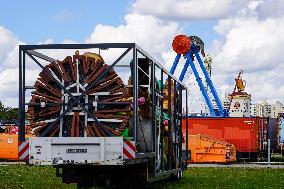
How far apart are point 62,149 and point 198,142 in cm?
2228

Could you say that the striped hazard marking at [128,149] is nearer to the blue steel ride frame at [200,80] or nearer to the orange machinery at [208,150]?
the orange machinery at [208,150]

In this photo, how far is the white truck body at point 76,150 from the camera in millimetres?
13219

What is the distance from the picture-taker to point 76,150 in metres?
13.5

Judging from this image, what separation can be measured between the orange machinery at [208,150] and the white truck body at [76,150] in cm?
2193

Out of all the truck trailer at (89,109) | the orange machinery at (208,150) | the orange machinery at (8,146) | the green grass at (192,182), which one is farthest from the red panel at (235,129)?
the truck trailer at (89,109)

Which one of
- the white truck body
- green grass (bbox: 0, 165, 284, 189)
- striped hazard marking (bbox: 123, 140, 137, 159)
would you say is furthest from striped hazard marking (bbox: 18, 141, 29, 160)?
green grass (bbox: 0, 165, 284, 189)

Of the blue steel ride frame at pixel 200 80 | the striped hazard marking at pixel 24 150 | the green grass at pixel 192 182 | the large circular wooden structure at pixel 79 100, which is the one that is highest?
the blue steel ride frame at pixel 200 80

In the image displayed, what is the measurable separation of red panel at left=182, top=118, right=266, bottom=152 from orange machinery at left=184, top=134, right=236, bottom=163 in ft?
12.8

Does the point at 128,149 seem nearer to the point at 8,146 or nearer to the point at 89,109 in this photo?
the point at 89,109

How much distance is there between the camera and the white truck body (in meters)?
13.2

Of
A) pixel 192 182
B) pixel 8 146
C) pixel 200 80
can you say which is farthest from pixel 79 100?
pixel 200 80

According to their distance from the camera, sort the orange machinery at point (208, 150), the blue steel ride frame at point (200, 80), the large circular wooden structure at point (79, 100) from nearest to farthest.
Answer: the large circular wooden structure at point (79, 100), the orange machinery at point (208, 150), the blue steel ride frame at point (200, 80)

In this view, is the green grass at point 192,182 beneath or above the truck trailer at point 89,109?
beneath

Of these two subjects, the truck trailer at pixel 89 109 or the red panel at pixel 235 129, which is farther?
the red panel at pixel 235 129
